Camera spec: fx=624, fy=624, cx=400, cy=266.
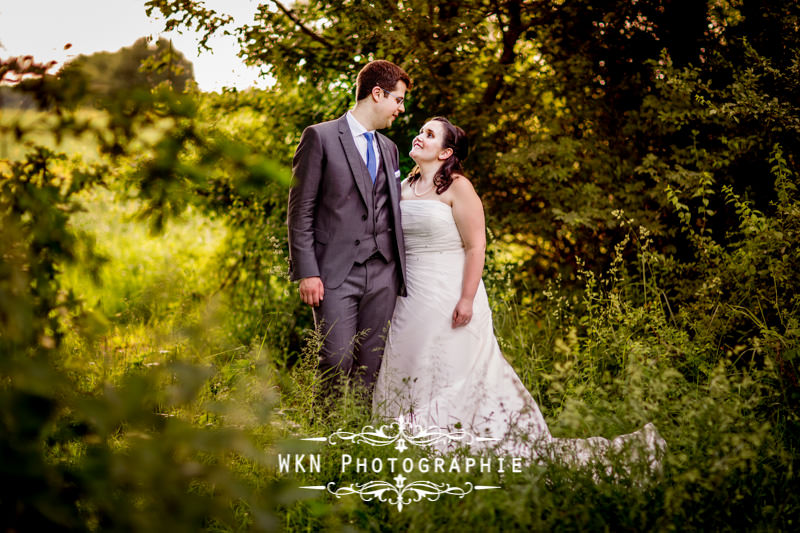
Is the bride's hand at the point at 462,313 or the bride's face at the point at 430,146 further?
the bride's face at the point at 430,146

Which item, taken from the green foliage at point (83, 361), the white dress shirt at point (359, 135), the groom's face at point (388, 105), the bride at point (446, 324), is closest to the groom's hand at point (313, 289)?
the bride at point (446, 324)

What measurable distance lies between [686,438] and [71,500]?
2.19 m

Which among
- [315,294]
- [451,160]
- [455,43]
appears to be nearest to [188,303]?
[315,294]

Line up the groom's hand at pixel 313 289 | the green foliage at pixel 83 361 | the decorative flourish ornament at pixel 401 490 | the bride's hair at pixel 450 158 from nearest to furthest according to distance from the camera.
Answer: the green foliage at pixel 83 361
the decorative flourish ornament at pixel 401 490
the groom's hand at pixel 313 289
the bride's hair at pixel 450 158

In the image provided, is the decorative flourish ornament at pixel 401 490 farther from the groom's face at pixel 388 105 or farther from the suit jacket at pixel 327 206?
the groom's face at pixel 388 105

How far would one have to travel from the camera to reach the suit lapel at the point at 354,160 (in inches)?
135

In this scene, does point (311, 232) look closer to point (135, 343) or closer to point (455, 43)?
point (135, 343)

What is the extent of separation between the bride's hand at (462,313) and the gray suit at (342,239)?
39cm

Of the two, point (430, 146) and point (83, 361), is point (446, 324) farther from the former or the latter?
point (83, 361)

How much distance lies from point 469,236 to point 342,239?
73 centimetres

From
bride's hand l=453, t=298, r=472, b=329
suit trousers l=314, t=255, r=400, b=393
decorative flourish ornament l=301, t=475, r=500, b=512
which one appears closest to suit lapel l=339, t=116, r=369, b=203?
suit trousers l=314, t=255, r=400, b=393

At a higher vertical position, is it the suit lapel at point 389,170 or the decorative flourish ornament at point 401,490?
the suit lapel at point 389,170

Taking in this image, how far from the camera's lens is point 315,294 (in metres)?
3.35

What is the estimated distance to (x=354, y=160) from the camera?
345 centimetres
